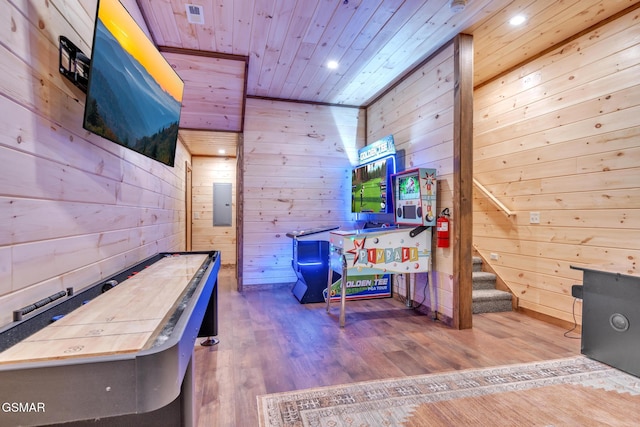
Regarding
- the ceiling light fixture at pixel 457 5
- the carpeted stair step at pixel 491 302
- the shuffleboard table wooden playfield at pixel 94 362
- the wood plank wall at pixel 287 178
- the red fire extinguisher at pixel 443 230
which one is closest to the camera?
the shuffleboard table wooden playfield at pixel 94 362

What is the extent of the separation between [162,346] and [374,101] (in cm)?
485

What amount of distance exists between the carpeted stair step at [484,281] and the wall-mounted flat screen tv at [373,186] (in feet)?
4.56

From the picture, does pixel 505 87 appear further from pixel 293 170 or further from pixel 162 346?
pixel 162 346

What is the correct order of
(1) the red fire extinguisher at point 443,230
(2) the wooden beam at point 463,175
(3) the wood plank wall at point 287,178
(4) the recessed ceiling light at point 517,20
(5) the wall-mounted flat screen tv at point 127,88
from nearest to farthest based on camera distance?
(5) the wall-mounted flat screen tv at point 127,88
(4) the recessed ceiling light at point 517,20
(2) the wooden beam at point 463,175
(1) the red fire extinguisher at point 443,230
(3) the wood plank wall at point 287,178

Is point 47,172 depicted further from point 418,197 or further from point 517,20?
point 517,20

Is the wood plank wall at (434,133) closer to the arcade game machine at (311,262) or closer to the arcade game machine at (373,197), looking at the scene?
the arcade game machine at (373,197)

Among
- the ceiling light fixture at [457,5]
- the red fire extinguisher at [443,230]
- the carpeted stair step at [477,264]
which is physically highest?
the ceiling light fixture at [457,5]

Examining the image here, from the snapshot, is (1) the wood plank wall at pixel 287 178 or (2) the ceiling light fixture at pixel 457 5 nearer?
(2) the ceiling light fixture at pixel 457 5

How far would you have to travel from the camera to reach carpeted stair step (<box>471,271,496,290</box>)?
156 inches

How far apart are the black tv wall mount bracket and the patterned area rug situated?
199cm

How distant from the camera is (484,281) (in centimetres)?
400

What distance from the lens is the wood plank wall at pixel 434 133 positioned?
330 centimetres

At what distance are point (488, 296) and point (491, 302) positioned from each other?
0.26 feet

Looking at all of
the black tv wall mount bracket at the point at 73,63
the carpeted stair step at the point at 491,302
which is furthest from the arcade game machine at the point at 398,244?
the black tv wall mount bracket at the point at 73,63
